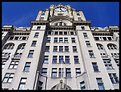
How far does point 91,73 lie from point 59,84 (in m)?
5.15

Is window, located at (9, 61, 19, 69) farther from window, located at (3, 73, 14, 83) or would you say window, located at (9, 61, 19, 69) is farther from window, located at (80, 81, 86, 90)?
window, located at (80, 81, 86, 90)

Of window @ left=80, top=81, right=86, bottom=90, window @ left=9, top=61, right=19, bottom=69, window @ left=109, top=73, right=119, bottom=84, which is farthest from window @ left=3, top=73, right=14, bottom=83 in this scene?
window @ left=109, top=73, right=119, bottom=84

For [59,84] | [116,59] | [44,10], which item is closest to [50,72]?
[59,84]

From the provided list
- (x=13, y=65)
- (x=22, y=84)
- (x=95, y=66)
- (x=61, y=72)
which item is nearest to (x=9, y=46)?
(x=13, y=65)

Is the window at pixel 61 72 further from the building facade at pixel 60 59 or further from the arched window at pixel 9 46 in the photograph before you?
the arched window at pixel 9 46

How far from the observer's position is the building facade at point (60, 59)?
78.5 ft

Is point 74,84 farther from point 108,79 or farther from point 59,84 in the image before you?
point 108,79

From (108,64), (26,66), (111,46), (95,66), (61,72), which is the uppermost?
(111,46)

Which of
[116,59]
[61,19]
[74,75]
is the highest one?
[61,19]

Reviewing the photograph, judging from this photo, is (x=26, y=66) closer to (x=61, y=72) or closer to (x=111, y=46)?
(x=61, y=72)

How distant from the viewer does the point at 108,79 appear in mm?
23828

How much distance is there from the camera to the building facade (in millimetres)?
23922

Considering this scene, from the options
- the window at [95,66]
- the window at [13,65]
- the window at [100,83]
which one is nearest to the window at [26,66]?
the window at [13,65]

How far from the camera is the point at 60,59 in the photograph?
30031 millimetres
